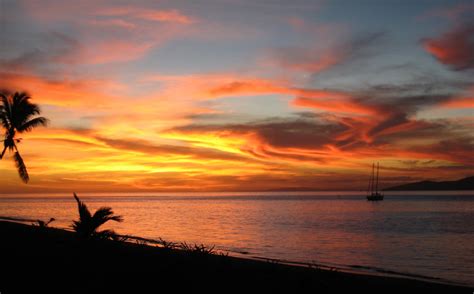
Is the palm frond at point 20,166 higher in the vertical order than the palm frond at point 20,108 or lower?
lower

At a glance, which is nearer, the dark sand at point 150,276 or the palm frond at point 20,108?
the dark sand at point 150,276

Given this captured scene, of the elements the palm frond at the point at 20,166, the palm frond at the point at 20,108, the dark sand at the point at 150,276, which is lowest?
the dark sand at the point at 150,276

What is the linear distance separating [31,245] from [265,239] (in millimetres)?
28752

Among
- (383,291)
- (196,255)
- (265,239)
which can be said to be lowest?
(265,239)

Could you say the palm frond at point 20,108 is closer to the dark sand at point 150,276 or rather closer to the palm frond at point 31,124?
the palm frond at point 31,124

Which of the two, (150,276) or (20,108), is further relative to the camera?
(20,108)

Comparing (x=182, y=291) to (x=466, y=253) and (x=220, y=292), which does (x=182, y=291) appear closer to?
(x=220, y=292)

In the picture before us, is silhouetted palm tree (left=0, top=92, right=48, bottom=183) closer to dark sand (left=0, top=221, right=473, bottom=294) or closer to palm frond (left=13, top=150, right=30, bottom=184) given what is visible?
palm frond (left=13, top=150, right=30, bottom=184)

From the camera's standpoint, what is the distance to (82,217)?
54.0 ft

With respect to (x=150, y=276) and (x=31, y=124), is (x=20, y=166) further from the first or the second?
(x=150, y=276)

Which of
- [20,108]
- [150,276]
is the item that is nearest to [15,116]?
[20,108]

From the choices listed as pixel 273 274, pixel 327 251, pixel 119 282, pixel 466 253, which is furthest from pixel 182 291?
pixel 466 253

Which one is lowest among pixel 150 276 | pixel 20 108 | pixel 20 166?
pixel 150 276

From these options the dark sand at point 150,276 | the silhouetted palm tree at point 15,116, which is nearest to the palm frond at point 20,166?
the silhouetted palm tree at point 15,116
